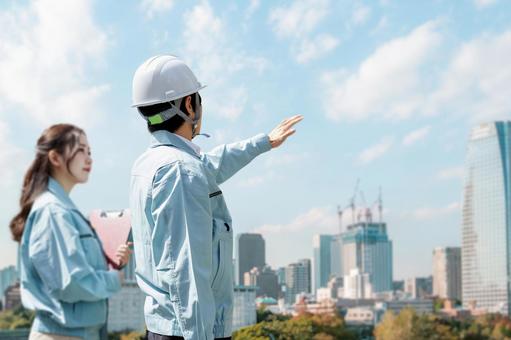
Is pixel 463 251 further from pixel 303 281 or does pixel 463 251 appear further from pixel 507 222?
pixel 303 281

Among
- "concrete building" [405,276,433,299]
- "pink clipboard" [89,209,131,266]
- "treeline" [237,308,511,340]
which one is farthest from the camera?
"concrete building" [405,276,433,299]

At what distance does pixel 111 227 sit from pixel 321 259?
176 metres

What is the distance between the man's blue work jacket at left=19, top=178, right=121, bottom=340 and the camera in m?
2.62

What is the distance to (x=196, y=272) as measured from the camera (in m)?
2.01

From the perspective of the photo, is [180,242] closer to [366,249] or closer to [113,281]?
[113,281]

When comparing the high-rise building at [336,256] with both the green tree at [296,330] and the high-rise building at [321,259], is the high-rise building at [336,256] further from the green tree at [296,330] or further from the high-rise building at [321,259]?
the green tree at [296,330]

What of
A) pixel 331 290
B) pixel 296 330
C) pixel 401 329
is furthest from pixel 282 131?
pixel 331 290

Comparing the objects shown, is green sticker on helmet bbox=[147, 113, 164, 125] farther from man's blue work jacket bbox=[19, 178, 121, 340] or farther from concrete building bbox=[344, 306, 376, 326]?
concrete building bbox=[344, 306, 376, 326]

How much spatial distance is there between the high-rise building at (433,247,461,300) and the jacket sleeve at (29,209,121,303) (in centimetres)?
13813

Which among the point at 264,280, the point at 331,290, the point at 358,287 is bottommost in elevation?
the point at 331,290

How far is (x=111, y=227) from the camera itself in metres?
2.79

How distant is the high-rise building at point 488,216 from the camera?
12144 cm

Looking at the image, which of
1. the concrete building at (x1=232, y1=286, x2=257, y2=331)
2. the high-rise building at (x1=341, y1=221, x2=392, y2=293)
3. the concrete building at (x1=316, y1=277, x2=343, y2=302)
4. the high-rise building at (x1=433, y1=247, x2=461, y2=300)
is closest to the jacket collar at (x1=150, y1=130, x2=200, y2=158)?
the concrete building at (x1=232, y1=286, x2=257, y2=331)

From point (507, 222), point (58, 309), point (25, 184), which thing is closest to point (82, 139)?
point (25, 184)
